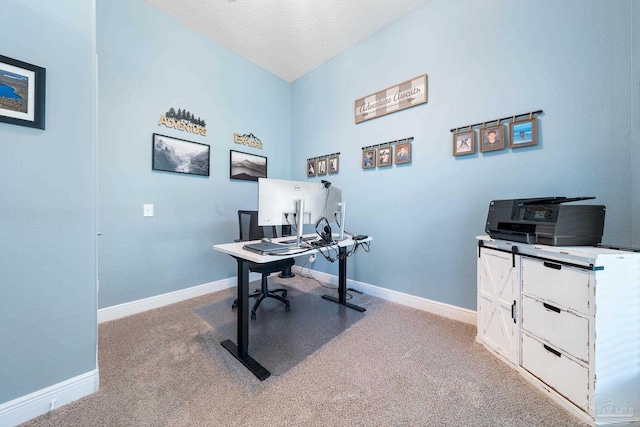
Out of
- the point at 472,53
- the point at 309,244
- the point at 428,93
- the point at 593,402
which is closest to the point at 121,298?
the point at 309,244

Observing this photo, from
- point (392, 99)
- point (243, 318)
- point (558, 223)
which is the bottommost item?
point (243, 318)

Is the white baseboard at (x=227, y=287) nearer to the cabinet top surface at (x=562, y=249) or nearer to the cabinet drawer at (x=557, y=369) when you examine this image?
the cabinet drawer at (x=557, y=369)

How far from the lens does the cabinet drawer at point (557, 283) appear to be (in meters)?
1.10

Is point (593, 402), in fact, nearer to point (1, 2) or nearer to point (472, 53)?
point (472, 53)

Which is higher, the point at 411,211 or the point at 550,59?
the point at 550,59

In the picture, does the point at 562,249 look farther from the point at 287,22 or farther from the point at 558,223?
the point at 287,22

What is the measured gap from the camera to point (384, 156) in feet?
8.39

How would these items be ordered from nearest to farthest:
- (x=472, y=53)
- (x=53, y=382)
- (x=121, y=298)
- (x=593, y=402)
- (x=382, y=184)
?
(x=593, y=402), (x=53, y=382), (x=472, y=53), (x=121, y=298), (x=382, y=184)

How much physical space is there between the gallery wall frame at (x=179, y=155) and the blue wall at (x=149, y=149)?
6cm

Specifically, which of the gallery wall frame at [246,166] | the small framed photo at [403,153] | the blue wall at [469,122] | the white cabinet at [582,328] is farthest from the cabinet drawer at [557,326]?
the gallery wall frame at [246,166]

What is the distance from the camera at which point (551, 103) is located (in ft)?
5.49

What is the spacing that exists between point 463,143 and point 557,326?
1.53 m

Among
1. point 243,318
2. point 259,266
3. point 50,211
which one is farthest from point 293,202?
point 50,211

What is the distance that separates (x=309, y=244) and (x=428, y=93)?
1.97 meters
